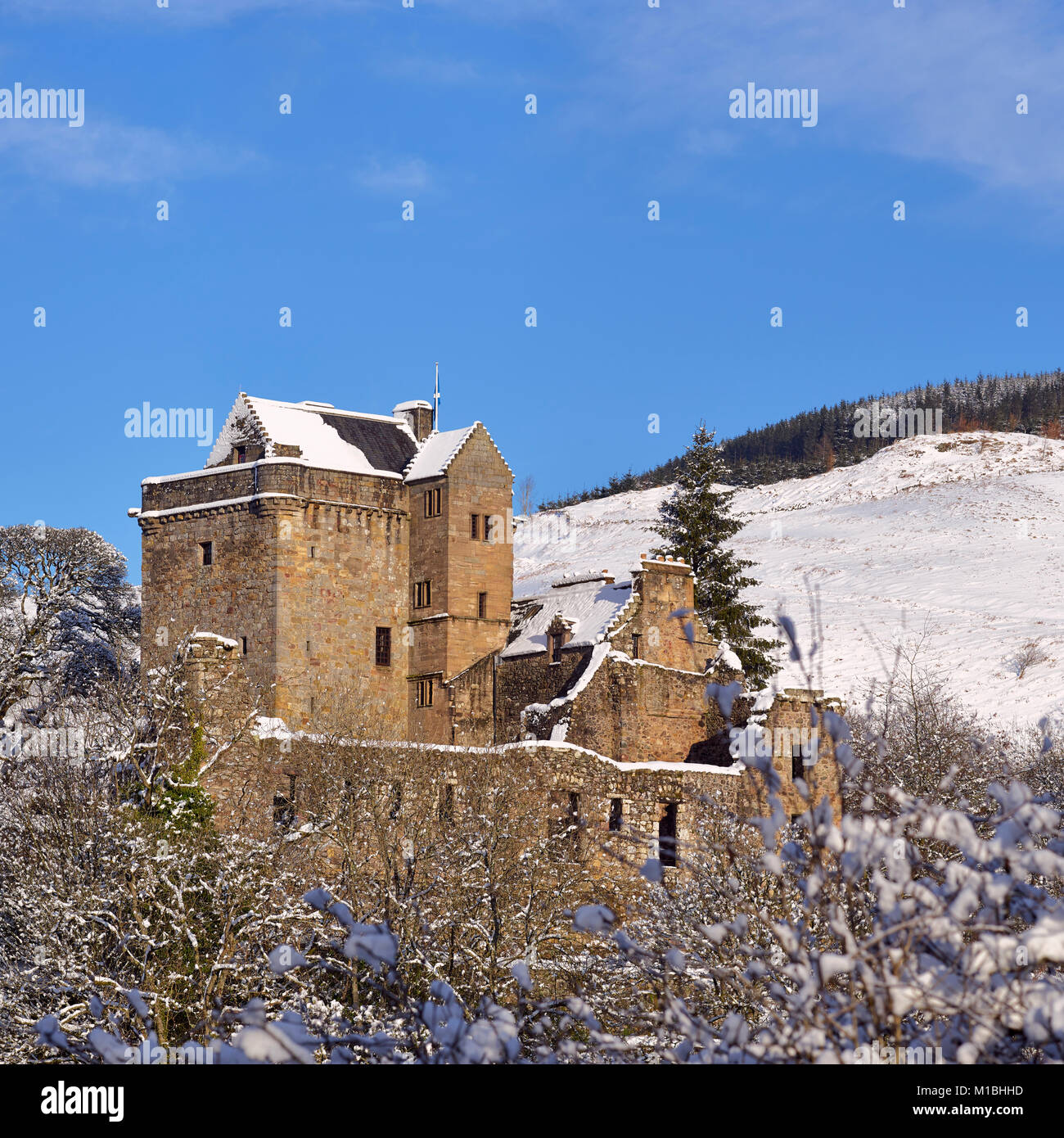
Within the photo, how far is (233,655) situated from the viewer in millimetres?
46656

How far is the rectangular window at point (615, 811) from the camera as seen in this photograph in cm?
4394

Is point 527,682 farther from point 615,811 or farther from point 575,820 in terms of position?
point 575,820

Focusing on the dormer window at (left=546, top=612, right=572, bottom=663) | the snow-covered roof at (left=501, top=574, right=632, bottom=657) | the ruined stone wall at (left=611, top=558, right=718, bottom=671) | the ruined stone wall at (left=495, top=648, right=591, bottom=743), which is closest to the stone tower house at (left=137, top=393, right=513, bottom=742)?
the snow-covered roof at (left=501, top=574, right=632, bottom=657)

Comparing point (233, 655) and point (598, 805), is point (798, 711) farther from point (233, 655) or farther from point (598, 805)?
point (233, 655)

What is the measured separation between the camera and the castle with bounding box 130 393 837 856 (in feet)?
168

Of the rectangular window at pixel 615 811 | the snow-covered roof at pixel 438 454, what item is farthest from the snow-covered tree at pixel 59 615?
the rectangular window at pixel 615 811

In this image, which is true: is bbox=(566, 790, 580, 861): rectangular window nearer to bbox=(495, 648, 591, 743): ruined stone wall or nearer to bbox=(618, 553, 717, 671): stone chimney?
bbox=(495, 648, 591, 743): ruined stone wall

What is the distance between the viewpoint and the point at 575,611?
55906 millimetres

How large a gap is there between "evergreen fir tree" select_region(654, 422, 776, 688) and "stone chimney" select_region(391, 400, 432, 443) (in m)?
10.9

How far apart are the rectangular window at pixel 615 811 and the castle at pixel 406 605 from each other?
5.26m

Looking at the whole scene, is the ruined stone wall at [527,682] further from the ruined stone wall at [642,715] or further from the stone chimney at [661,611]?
the stone chimney at [661,611]

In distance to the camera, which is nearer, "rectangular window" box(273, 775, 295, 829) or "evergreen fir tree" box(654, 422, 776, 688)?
"rectangular window" box(273, 775, 295, 829)

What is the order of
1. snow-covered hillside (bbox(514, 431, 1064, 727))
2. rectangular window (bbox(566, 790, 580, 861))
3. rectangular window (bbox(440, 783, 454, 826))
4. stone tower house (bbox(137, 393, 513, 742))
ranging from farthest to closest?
snow-covered hillside (bbox(514, 431, 1064, 727)) < stone tower house (bbox(137, 393, 513, 742)) < rectangular window (bbox(566, 790, 580, 861)) < rectangular window (bbox(440, 783, 454, 826))
